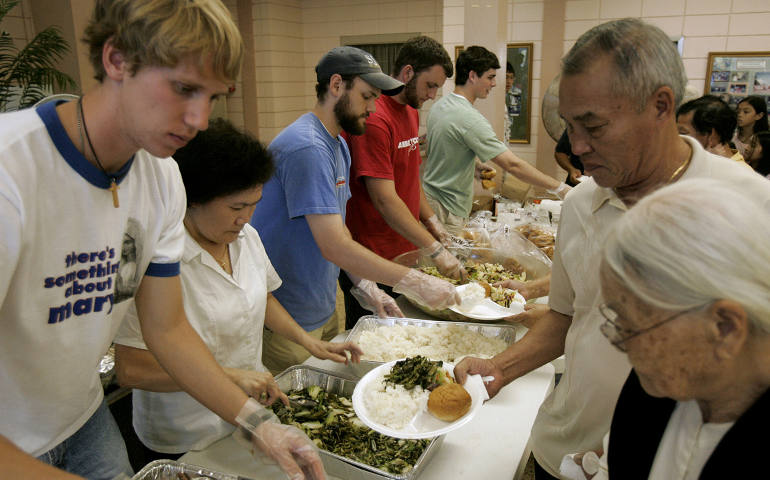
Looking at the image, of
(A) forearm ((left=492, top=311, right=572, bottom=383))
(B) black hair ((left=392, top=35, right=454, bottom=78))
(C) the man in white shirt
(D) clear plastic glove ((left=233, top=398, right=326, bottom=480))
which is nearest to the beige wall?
(B) black hair ((left=392, top=35, right=454, bottom=78))

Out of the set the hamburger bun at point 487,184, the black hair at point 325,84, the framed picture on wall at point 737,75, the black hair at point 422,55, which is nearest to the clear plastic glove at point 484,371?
the black hair at point 325,84

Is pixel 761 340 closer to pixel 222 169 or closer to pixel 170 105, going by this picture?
pixel 170 105

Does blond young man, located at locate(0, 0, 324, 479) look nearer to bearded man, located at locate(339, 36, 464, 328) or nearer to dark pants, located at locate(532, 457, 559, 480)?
dark pants, located at locate(532, 457, 559, 480)

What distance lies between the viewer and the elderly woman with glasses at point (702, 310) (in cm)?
70

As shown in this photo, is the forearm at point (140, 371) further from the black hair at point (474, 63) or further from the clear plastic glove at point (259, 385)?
the black hair at point (474, 63)

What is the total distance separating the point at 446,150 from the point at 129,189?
2.80 m

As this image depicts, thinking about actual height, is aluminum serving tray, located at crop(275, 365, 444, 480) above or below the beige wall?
below

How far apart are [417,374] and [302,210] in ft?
2.74

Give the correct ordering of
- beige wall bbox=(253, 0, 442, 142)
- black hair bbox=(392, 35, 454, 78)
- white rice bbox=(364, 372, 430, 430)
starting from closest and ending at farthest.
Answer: white rice bbox=(364, 372, 430, 430), black hair bbox=(392, 35, 454, 78), beige wall bbox=(253, 0, 442, 142)

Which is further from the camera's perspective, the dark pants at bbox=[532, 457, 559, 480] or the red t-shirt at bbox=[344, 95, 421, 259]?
the red t-shirt at bbox=[344, 95, 421, 259]

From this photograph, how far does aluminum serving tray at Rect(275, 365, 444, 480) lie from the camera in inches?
50.3

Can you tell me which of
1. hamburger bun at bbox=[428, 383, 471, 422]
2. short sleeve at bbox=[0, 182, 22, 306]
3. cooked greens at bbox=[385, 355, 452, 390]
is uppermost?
short sleeve at bbox=[0, 182, 22, 306]

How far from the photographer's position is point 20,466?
85cm

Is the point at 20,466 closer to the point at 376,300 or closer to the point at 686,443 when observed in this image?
the point at 686,443
